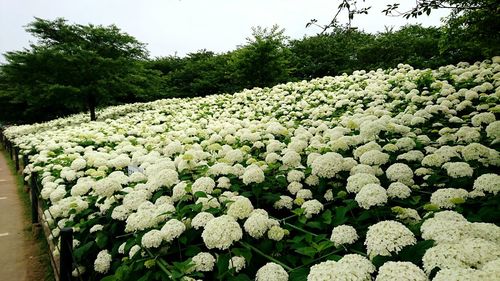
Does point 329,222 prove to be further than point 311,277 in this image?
Yes

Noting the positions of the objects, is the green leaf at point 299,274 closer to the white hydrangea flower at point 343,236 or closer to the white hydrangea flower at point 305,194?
the white hydrangea flower at point 343,236

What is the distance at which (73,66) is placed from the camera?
15297mm

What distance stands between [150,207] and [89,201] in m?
1.28

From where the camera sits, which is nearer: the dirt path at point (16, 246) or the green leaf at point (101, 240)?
the green leaf at point (101, 240)

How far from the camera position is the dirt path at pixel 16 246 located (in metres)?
4.95

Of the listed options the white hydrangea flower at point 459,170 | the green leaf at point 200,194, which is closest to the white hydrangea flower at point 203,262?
the green leaf at point 200,194

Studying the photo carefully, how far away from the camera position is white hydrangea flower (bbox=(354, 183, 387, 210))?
240 centimetres

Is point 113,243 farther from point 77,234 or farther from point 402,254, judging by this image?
point 402,254

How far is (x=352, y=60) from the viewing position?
20875 mm

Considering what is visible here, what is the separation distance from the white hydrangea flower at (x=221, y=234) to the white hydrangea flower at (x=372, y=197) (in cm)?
A: 99

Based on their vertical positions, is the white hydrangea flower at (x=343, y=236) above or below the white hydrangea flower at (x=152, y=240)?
above

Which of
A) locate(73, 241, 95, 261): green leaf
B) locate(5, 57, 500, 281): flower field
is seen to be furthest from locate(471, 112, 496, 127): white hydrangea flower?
locate(73, 241, 95, 261): green leaf

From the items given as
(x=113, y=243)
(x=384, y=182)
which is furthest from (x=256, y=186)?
(x=113, y=243)

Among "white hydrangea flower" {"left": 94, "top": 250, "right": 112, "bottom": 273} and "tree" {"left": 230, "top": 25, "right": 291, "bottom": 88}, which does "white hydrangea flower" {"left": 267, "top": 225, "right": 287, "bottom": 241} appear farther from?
"tree" {"left": 230, "top": 25, "right": 291, "bottom": 88}
